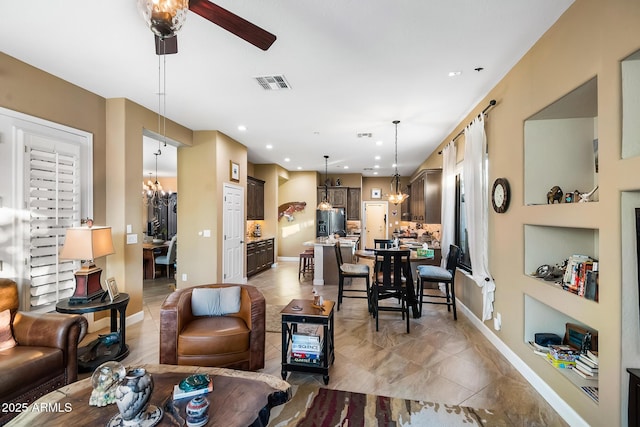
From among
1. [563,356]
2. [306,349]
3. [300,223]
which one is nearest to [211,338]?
[306,349]

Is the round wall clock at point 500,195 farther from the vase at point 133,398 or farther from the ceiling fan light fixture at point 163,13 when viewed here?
the vase at point 133,398

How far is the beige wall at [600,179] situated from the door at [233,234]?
447cm

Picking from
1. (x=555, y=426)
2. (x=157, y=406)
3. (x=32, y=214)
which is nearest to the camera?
(x=157, y=406)

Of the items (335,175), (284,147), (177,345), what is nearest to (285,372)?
(177,345)

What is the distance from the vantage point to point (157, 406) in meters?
1.48

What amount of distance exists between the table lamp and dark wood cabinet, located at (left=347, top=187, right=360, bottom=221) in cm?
765

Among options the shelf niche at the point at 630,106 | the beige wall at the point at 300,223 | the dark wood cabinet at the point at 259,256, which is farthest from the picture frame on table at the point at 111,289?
the beige wall at the point at 300,223

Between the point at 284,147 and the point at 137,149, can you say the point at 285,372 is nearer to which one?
the point at 137,149

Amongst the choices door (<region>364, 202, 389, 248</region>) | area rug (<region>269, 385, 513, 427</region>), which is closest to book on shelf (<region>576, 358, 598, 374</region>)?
area rug (<region>269, 385, 513, 427</region>)

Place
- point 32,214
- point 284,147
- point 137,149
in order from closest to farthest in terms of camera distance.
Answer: point 32,214, point 137,149, point 284,147

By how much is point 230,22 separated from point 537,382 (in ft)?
11.7

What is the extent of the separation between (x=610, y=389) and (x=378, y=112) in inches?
146

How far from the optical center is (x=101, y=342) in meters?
3.10

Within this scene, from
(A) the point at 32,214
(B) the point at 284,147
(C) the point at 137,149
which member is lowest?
(A) the point at 32,214
